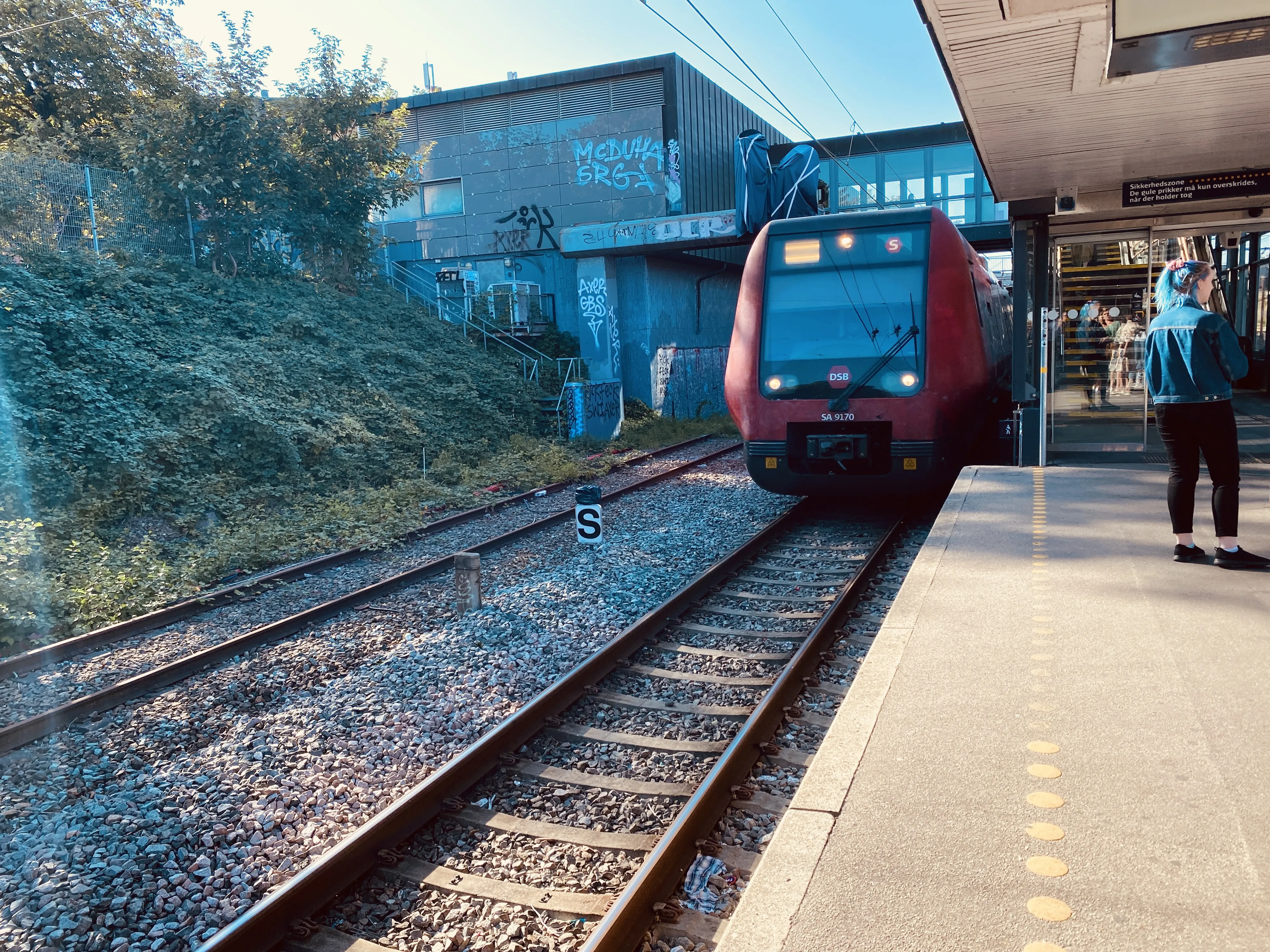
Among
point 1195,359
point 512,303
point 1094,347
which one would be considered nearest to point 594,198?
point 512,303

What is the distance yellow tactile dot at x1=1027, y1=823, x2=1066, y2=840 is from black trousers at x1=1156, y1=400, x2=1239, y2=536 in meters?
3.14

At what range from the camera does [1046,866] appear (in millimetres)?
2373

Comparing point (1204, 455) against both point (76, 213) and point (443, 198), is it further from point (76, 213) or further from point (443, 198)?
point (443, 198)

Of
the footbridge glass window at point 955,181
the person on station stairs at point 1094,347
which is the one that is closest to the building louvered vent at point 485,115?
the footbridge glass window at point 955,181

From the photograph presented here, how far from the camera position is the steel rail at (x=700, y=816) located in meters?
3.08

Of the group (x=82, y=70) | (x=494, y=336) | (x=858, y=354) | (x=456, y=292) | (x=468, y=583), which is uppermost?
(x=82, y=70)

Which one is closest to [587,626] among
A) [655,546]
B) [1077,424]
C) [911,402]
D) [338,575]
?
[655,546]

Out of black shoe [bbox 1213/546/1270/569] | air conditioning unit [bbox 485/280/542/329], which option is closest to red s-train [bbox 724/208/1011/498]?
black shoe [bbox 1213/546/1270/569]

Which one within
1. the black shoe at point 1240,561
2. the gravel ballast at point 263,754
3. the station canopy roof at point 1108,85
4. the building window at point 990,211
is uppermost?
the building window at point 990,211

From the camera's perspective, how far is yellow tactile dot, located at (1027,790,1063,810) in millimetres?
2670

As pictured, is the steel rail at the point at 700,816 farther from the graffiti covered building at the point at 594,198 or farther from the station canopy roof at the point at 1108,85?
the graffiti covered building at the point at 594,198

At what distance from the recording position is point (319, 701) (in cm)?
538

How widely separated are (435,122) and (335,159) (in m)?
6.68

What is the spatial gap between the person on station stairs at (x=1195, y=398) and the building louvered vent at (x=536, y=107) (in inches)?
826
